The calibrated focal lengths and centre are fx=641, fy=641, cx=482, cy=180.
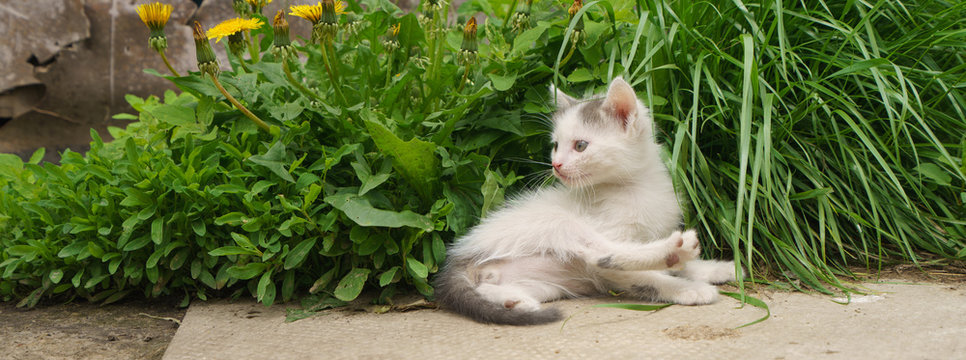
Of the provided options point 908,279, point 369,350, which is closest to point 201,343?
point 369,350

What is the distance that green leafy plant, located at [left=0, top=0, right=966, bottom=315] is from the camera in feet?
6.58

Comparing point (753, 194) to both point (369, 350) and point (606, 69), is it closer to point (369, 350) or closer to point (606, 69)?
point (606, 69)

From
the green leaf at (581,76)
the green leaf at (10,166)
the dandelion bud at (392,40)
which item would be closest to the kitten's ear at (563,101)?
the green leaf at (581,76)

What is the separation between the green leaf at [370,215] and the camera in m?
1.89

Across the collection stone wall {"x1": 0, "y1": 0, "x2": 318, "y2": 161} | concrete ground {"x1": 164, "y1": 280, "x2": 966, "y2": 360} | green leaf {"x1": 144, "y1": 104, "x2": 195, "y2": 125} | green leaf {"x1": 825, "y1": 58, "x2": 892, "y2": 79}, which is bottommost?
concrete ground {"x1": 164, "y1": 280, "x2": 966, "y2": 360}

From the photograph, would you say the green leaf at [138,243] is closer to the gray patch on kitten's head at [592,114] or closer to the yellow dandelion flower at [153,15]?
the yellow dandelion flower at [153,15]

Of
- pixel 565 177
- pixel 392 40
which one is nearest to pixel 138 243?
pixel 392 40

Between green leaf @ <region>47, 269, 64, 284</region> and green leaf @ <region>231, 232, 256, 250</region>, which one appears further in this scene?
green leaf @ <region>47, 269, 64, 284</region>

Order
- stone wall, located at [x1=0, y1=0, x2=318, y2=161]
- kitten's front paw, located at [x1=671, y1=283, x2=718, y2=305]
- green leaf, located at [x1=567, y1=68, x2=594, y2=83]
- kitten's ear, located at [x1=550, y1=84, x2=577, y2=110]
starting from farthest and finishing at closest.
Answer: stone wall, located at [x1=0, y1=0, x2=318, y2=161], green leaf, located at [x1=567, y1=68, x2=594, y2=83], kitten's ear, located at [x1=550, y1=84, x2=577, y2=110], kitten's front paw, located at [x1=671, y1=283, x2=718, y2=305]

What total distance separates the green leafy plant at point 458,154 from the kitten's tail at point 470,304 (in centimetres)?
8

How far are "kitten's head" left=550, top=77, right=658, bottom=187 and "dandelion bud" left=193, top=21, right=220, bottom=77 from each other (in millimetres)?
1063

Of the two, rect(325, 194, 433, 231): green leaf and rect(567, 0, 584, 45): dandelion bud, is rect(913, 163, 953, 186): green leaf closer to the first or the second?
rect(567, 0, 584, 45): dandelion bud

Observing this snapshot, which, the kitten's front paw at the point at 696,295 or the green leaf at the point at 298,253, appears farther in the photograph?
the green leaf at the point at 298,253

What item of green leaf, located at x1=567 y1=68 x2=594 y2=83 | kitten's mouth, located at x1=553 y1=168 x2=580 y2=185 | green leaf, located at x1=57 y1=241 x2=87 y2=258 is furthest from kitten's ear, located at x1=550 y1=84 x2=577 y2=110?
green leaf, located at x1=57 y1=241 x2=87 y2=258
